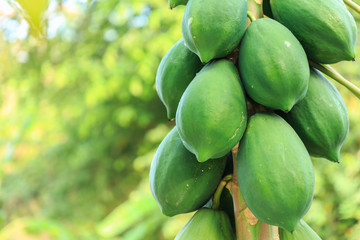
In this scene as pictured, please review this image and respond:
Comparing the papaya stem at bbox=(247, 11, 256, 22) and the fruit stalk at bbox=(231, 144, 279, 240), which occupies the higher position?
the papaya stem at bbox=(247, 11, 256, 22)

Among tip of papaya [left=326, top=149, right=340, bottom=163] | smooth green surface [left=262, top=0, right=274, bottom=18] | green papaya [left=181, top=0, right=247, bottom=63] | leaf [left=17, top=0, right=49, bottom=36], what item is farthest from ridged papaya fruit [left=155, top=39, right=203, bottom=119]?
leaf [left=17, top=0, right=49, bottom=36]

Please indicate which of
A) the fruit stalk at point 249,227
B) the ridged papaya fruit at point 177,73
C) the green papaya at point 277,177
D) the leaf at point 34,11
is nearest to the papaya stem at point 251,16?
the ridged papaya fruit at point 177,73

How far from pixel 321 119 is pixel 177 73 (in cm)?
33

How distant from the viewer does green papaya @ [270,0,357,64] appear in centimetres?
83

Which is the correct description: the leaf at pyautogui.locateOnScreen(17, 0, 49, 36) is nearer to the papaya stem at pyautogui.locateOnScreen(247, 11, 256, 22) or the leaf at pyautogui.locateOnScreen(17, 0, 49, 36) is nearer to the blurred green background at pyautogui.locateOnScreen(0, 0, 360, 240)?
the papaya stem at pyautogui.locateOnScreen(247, 11, 256, 22)

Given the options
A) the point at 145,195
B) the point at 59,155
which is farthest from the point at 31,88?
the point at 145,195

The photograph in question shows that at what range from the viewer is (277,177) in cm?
73

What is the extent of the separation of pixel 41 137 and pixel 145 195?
350 cm

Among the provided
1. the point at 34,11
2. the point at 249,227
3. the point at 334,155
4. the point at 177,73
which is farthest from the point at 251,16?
the point at 34,11

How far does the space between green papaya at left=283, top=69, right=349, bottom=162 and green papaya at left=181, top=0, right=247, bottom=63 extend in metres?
0.20

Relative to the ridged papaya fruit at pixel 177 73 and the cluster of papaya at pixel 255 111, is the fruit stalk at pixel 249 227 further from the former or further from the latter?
the ridged papaya fruit at pixel 177 73

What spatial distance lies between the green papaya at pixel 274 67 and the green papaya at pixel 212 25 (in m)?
0.05

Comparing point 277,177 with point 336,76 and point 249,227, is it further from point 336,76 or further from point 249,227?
→ point 336,76

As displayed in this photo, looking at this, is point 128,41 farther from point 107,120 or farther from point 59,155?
point 59,155
